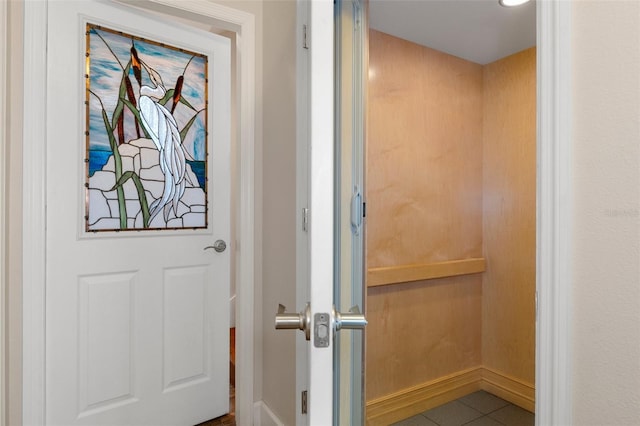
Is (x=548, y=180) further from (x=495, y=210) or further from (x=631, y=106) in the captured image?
(x=495, y=210)

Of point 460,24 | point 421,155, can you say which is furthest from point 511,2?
point 421,155

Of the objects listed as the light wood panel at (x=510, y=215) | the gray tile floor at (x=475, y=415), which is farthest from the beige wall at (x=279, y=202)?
the light wood panel at (x=510, y=215)

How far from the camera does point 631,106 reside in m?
0.76

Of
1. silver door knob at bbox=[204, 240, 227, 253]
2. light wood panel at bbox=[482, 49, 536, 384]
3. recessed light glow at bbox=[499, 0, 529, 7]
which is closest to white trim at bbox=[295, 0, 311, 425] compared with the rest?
silver door knob at bbox=[204, 240, 227, 253]

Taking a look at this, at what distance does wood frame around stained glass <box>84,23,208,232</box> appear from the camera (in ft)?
5.51

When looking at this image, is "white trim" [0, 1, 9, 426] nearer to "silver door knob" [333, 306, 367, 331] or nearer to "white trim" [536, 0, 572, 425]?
"silver door knob" [333, 306, 367, 331]

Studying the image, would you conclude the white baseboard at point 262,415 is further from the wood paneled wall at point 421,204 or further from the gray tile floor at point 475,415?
the gray tile floor at point 475,415

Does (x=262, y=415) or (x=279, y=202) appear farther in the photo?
(x=262, y=415)

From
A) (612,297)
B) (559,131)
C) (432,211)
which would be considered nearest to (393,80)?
(432,211)

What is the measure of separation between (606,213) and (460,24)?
1.63 metres

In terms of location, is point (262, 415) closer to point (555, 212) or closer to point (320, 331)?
point (320, 331)

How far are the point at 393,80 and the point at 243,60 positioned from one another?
3.00 ft

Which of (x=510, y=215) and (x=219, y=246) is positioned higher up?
(x=510, y=215)

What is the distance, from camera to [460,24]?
6.75ft
